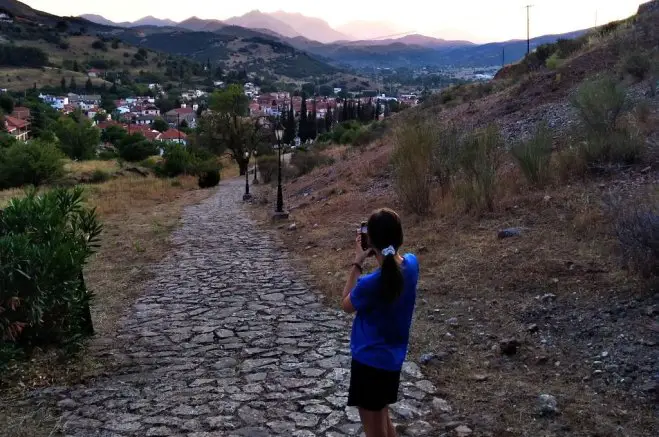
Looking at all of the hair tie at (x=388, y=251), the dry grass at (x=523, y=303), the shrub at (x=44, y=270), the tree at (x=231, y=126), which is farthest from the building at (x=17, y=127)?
the hair tie at (x=388, y=251)

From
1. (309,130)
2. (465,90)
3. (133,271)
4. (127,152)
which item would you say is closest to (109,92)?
(309,130)

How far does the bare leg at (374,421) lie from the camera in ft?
9.40

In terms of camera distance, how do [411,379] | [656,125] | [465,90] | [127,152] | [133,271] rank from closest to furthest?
1. [411,379]
2. [133,271]
3. [656,125]
4. [465,90]
5. [127,152]

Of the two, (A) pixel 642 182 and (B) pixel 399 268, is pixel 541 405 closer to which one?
(B) pixel 399 268

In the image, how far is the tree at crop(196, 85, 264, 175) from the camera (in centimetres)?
4528

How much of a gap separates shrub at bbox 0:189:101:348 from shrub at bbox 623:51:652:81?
14.6 metres

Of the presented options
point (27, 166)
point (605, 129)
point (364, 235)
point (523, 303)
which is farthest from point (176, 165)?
point (364, 235)

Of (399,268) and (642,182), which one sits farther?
(642,182)

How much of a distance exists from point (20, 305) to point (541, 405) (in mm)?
3874

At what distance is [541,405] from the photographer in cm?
375

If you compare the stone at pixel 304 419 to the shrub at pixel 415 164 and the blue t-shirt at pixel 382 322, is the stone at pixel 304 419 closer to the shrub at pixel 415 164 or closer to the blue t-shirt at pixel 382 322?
the blue t-shirt at pixel 382 322

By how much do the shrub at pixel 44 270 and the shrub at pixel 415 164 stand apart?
18.2 ft

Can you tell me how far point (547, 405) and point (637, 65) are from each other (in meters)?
14.4

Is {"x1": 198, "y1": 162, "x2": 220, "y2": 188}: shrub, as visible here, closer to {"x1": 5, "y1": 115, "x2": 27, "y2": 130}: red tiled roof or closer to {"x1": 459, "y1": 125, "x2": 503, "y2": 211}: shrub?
{"x1": 459, "y1": 125, "x2": 503, "y2": 211}: shrub
